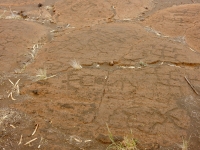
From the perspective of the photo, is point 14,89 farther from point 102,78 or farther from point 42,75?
point 102,78

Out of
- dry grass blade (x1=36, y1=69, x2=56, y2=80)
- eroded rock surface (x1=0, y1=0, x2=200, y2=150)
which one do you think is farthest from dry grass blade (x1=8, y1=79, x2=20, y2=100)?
dry grass blade (x1=36, y1=69, x2=56, y2=80)

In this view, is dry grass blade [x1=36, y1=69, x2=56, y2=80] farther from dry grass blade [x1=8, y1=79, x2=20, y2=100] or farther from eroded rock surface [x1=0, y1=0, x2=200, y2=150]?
dry grass blade [x1=8, y1=79, x2=20, y2=100]

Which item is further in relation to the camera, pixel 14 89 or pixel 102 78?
pixel 102 78

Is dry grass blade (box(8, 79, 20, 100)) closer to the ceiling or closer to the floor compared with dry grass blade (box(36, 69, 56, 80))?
closer to the floor

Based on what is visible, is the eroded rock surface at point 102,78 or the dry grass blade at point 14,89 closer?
the eroded rock surface at point 102,78

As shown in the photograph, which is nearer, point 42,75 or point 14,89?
point 14,89

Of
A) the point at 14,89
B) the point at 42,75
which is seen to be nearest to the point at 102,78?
the point at 42,75

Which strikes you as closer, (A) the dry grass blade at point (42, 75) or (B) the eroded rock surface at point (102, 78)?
(B) the eroded rock surface at point (102, 78)

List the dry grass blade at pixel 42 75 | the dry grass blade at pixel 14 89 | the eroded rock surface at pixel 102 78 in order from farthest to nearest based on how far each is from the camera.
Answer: the dry grass blade at pixel 42 75, the dry grass blade at pixel 14 89, the eroded rock surface at pixel 102 78

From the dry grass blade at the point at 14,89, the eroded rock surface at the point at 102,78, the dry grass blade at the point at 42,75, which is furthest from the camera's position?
the dry grass blade at the point at 42,75

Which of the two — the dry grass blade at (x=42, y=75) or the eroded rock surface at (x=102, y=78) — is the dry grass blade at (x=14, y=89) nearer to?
the eroded rock surface at (x=102, y=78)

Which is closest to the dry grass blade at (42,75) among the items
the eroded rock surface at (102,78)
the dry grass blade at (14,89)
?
the eroded rock surface at (102,78)

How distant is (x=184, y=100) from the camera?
219 centimetres

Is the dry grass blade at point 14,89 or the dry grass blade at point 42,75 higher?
the dry grass blade at point 42,75
